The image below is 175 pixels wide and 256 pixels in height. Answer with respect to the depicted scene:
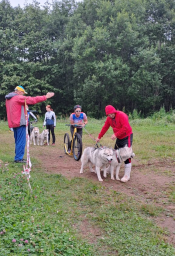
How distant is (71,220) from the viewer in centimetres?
413

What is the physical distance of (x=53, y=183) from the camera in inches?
235

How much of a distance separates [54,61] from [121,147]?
2685 centimetres

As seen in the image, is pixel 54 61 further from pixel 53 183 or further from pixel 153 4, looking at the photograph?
pixel 53 183

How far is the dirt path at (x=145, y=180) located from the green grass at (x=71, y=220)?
210 millimetres

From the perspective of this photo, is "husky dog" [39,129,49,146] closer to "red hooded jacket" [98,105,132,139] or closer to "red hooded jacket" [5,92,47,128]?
"red hooded jacket" [5,92,47,128]

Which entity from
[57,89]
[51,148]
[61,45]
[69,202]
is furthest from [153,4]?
[69,202]

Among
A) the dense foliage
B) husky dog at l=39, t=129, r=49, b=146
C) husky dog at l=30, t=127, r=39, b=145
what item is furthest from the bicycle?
the dense foliage

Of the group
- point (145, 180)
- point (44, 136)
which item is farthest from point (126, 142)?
point (44, 136)

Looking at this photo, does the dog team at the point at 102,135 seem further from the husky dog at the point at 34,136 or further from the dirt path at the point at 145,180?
the husky dog at the point at 34,136

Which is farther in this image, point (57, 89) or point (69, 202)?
point (57, 89)

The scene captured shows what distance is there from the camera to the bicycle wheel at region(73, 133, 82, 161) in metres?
8.41

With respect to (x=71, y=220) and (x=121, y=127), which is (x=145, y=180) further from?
(x=71, y=220)

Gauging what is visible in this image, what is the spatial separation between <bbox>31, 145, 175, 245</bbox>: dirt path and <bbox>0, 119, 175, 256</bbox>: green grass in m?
0.21

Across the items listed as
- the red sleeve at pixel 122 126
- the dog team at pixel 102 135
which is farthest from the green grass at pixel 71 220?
the red sleeve at pixel 122 126
